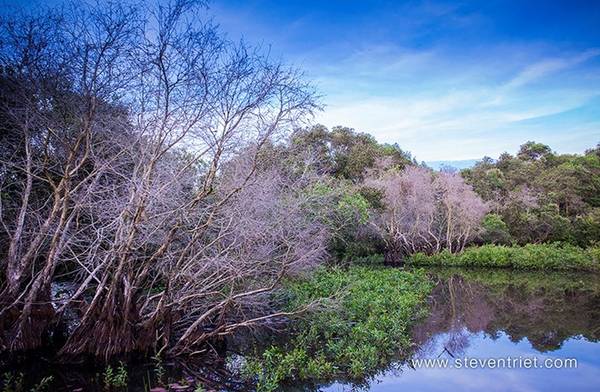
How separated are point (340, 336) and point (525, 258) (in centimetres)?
1816

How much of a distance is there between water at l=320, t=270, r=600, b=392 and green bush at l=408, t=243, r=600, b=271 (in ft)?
14.9

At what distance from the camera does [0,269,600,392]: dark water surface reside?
6.80 m

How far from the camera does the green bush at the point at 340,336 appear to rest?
7.04m

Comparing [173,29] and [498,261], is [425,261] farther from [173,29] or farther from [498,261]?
[173,29]

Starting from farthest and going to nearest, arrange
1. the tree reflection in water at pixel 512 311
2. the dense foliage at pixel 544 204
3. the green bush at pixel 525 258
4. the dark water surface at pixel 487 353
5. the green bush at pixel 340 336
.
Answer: the dense foliage at pixel 544 204, the green bush at pixel 525 258, the tree reflection in water at pixel 512 311, the green bush at pixel 340 336, the dark water surface at pixel 487 353

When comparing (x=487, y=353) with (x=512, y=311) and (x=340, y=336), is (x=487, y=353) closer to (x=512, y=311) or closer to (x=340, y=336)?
(x=340, y=336)

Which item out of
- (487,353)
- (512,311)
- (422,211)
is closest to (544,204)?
(422,211)

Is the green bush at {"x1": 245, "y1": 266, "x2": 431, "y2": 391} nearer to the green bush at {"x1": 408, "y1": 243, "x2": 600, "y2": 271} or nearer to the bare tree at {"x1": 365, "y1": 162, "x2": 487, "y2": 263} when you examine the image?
the bare tree at {"x1": 365, "y1": 162, "x2": 487, "y2": 263}

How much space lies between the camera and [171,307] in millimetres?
7742

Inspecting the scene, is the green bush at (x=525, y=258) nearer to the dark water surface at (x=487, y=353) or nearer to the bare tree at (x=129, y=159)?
the dark water surface at (x=487, y=353)

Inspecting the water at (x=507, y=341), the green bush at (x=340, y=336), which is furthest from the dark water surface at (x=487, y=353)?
the green bush at (x=340, y=336)

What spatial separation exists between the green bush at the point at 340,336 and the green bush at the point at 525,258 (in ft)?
40.3

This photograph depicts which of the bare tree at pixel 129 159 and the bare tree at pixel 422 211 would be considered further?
the bare tree at pixel 422 211

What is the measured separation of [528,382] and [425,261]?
18490 mm
